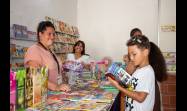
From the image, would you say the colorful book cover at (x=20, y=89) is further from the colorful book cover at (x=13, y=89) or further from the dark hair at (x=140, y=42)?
the dark hair at (x=140, y=42)

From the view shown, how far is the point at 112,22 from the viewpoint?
6855 mm

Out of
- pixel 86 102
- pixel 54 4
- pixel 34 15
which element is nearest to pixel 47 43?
pixel 86 102

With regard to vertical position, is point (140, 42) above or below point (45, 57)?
above

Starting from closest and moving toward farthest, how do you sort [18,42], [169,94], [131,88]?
1. [131,88]
2. [18,42]
3. [169,94]

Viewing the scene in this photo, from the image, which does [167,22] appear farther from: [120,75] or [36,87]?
[36,87]

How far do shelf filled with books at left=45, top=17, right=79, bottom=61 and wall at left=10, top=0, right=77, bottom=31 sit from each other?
17 centimetres

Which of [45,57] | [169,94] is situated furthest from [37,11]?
[169,94]

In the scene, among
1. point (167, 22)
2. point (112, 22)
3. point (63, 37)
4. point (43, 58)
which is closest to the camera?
point (43, 58)

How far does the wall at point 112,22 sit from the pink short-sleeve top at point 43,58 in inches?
156

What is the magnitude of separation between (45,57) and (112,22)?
4159 millimetres

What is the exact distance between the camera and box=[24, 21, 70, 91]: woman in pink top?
2.80 metres

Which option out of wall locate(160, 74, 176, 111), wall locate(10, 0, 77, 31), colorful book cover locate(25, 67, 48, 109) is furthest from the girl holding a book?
wall locate(160, 74, 176, 111)

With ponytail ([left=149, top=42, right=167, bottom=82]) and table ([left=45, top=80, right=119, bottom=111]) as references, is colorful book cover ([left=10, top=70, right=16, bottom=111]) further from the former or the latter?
ponytail ([left=149, top=42, right=167, bottom=82])

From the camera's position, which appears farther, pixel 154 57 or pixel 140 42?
pixel 154 57
